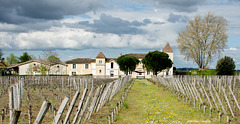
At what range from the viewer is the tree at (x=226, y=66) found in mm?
53750

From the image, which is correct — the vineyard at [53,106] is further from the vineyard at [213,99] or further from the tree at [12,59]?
the tree at [12,59]

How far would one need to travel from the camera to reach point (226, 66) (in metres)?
53.6

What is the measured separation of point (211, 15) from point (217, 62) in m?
10.3

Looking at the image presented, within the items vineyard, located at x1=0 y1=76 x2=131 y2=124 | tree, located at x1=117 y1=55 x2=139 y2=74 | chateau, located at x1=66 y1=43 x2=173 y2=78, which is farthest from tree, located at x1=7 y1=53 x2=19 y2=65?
vineyard, located at x1=0 y1=76 x2=131 y2=124

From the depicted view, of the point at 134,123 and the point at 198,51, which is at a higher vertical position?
the point at 198,51

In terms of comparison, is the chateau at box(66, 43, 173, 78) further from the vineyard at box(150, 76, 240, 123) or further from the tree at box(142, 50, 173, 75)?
the vineyard at box(150, 76, 240, 123)

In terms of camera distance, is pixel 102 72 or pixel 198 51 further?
pixel 102 72

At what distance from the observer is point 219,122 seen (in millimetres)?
10320

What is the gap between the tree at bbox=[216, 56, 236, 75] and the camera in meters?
53.8

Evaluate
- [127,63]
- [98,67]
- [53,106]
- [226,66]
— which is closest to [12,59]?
[98,67]

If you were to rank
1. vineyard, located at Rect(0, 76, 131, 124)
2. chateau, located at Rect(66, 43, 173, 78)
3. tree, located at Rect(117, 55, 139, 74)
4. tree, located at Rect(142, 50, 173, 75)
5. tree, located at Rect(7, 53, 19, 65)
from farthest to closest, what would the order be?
tree, located at Rect(7, 53, 19, 65), chateau, located at Rect(66, 43, 173, 78), tree, located at Rect(117, 55, 139, 74), tree, located at Rect(142, 50, 173, 75), vineyard, located at Rect(0, 76, 131, 124)

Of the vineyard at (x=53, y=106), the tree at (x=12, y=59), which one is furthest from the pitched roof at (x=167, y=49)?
the tree at (x=12, y=59)

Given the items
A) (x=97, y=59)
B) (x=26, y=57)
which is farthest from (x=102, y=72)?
(x=26, y=57)

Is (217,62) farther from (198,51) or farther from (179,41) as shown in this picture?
(179,41)
